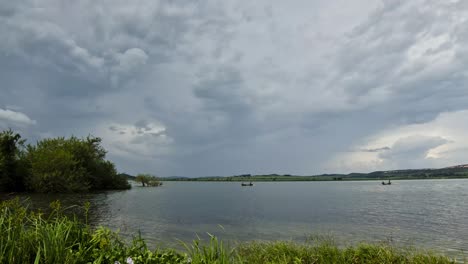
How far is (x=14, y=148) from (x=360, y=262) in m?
65.6

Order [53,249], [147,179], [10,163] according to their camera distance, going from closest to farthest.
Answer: [53,249]
[10,163]
[147,179]

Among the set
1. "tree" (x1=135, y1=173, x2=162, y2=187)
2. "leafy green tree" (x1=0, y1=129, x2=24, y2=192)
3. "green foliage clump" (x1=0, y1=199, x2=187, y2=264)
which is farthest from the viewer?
"tree" (x1=135, y1=173, x2=162, y2=187)

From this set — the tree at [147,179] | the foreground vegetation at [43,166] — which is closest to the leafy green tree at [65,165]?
the foreground vegetation at [43,166]

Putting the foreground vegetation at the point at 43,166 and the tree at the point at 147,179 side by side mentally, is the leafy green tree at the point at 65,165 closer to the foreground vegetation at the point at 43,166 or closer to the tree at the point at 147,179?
the foreground vegetation at the point at 43,166

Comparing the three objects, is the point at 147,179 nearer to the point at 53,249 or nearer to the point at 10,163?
the point at 10,163

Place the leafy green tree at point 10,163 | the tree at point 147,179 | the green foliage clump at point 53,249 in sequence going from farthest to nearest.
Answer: the tree at point 147,179
the leafy green tree at point 10,163
the green foliage clump at point 53,249

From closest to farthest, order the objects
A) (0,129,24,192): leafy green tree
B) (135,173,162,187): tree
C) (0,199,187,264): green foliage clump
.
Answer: (0,199,187,264): green foliage clump < (0,129,24,192): leafy green tree < (135,173,162,187): tree

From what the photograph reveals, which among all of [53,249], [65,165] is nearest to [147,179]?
[65,165]

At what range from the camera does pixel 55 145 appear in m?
61.5

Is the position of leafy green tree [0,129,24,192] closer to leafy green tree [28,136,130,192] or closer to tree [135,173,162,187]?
leafy green tree [28,136,130,192]

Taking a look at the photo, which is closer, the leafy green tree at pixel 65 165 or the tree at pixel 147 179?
the leafy green tree at pixel 65 165

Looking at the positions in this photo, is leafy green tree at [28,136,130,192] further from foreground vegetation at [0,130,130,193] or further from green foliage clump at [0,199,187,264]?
green foliage clump at [0,199,187,264]

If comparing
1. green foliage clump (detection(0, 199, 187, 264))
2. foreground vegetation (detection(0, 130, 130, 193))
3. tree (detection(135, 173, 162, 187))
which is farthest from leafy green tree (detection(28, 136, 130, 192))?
green foliage clump (detection(0, 199, 187, 264))

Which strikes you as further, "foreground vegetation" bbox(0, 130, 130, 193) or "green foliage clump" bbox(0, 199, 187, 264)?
"foreground vegetation" bbox(0, 130, 130, 193)
